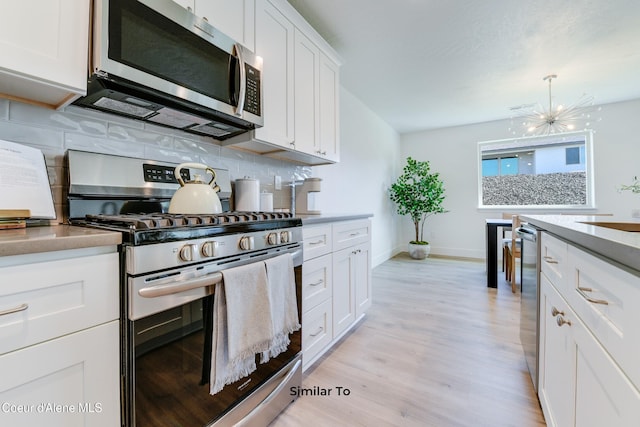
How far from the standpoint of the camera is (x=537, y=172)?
4.77m

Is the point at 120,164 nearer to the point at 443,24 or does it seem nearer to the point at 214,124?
the point at 214,124

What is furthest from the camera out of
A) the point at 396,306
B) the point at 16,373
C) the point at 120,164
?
the point at 396,306

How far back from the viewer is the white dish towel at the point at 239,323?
100 cm

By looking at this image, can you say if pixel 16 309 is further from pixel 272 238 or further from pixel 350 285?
pixel 350 285

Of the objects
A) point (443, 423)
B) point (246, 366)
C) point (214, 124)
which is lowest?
point (443, 423)

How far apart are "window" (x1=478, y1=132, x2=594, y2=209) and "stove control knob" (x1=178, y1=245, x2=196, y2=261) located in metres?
5.35

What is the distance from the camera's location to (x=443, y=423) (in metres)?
1.28

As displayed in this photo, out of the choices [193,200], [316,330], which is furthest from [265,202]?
[316,330]

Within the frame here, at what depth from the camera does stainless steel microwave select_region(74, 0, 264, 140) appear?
103 centimetres

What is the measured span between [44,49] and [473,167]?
18.4 ft

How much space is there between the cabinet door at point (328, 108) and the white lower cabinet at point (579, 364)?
5.48 ft

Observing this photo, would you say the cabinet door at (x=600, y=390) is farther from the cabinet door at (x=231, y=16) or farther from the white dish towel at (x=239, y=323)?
the cabinet door at (x=231, y=16)

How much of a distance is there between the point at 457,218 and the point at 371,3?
4242mm

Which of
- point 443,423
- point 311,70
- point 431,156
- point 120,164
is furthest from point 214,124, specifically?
point 431,156
